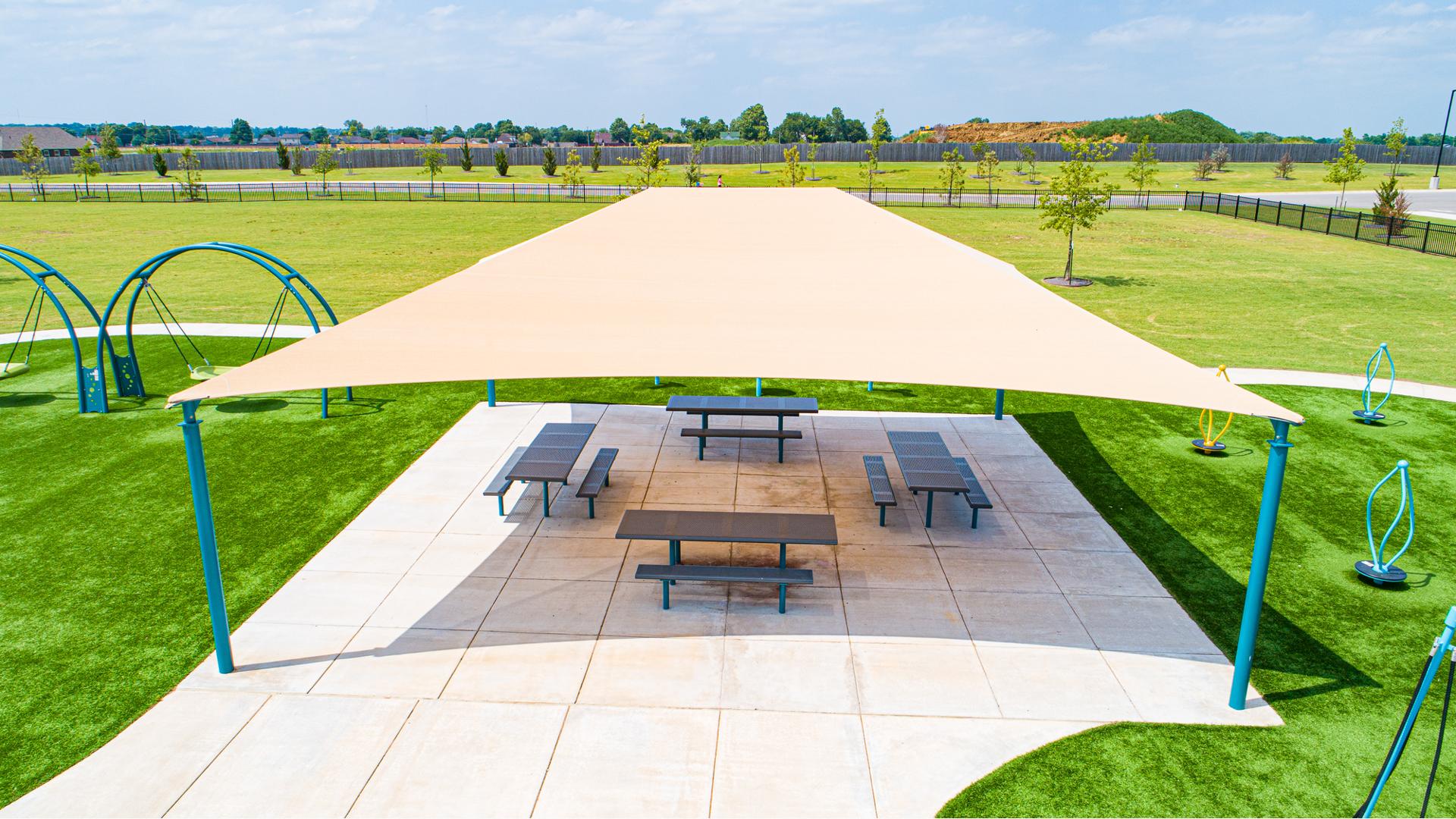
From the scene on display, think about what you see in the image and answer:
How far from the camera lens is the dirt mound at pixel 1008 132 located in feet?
476

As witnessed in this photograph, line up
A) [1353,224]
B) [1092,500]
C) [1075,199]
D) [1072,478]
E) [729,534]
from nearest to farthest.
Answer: [729,534], [1092,500], [1072,478], [1075,199], [1353,224]

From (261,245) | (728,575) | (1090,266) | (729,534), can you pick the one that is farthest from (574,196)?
(728,575)

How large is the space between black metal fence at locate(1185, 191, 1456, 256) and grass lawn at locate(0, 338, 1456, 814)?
82.6 feet

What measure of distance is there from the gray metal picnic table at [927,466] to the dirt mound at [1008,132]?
141 m

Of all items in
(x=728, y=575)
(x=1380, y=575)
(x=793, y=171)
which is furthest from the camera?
(x=793, y=171)

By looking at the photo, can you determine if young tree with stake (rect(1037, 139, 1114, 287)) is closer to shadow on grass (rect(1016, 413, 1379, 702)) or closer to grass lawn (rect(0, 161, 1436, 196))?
shadow on grass (rect(1016, 413, 1379, 702))

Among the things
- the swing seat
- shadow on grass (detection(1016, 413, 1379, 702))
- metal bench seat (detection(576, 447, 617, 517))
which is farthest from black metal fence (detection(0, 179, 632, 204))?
shadow on grass (detection(1016, 413, 1379, 702))

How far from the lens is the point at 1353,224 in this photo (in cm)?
3878

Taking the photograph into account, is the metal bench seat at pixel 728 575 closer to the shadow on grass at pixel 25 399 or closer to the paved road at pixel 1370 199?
the shadow on grass at pixel 25 399

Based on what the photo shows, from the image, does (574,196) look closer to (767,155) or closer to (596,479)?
(767,155)

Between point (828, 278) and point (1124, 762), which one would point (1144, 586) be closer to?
point (1124, 762)

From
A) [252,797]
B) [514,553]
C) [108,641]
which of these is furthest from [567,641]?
[108,641]

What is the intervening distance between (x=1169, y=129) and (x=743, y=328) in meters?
143

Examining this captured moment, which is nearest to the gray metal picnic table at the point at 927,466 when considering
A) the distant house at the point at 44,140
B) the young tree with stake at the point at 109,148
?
the young tree with stake at the point at 109,148
